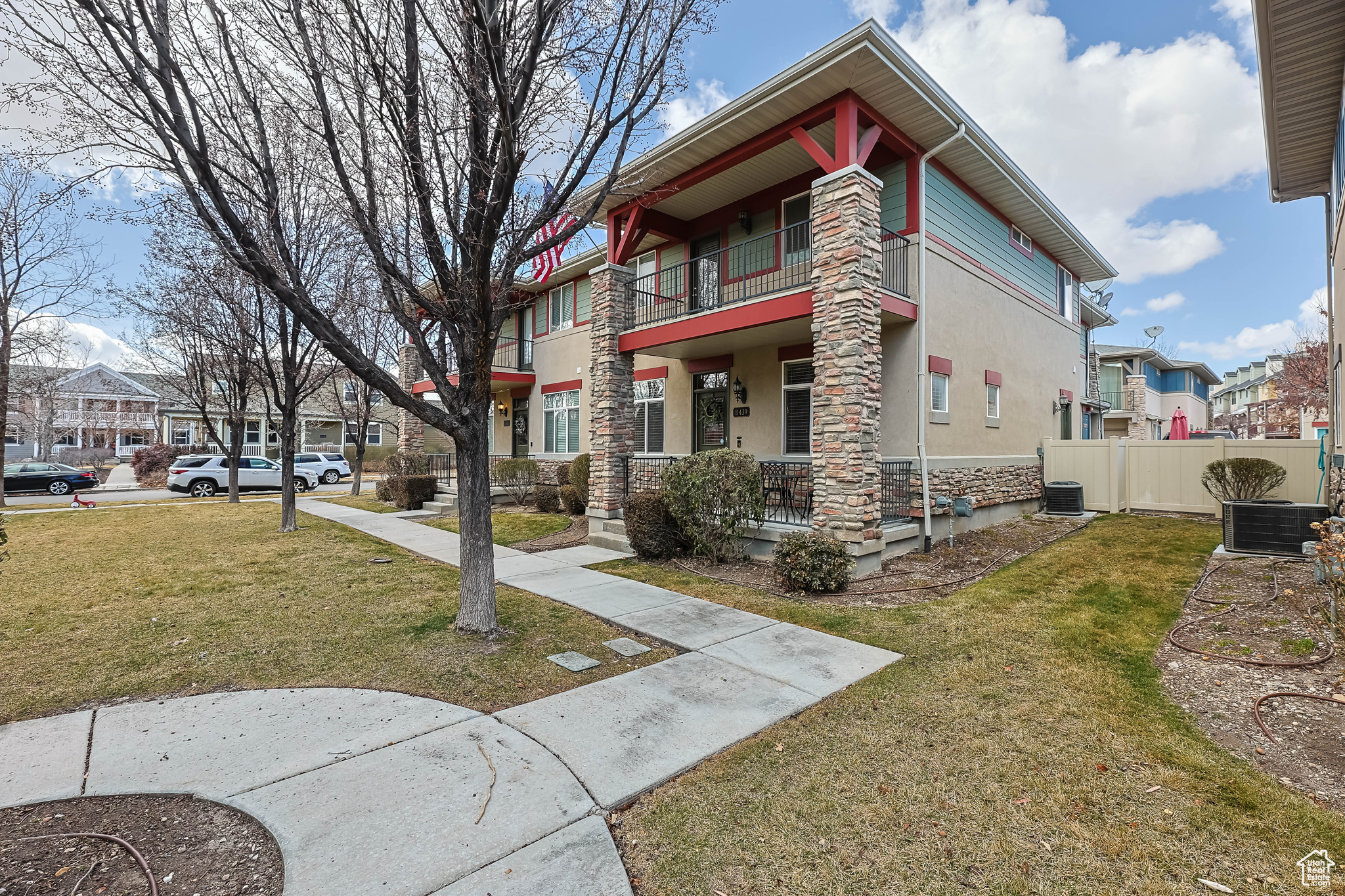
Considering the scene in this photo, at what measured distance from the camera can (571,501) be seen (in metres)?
13.4

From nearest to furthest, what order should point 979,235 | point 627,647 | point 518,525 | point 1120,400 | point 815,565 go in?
point 627,647
point 815,565
point 979,235
point 518,525
point 1120,400

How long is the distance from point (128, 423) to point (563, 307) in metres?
38.4

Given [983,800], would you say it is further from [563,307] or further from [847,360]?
[563,307]

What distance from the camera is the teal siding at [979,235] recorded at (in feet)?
32.8

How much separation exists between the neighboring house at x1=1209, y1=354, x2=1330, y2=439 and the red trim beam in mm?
23335

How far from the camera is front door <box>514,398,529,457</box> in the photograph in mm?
18719

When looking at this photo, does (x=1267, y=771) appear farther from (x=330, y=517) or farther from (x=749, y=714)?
(x=330, y=517)

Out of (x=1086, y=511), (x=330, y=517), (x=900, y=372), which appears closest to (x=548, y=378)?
(x=330, y=517)

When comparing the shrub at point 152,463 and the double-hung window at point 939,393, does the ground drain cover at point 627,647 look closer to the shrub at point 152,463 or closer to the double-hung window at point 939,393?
the double-hung window at point 939,393

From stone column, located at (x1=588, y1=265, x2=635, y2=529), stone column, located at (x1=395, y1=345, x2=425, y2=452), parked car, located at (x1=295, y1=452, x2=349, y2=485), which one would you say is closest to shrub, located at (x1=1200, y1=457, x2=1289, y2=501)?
stone column, located at (x1=588, y1=265, x2=635, y2=529)

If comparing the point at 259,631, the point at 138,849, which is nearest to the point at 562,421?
the point at 259,631

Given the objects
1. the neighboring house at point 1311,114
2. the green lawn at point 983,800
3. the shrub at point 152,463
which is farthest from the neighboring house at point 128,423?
the neighboring house at point 1311,114

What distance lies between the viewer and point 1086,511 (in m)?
12.8

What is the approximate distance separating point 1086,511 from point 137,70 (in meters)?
16.2
